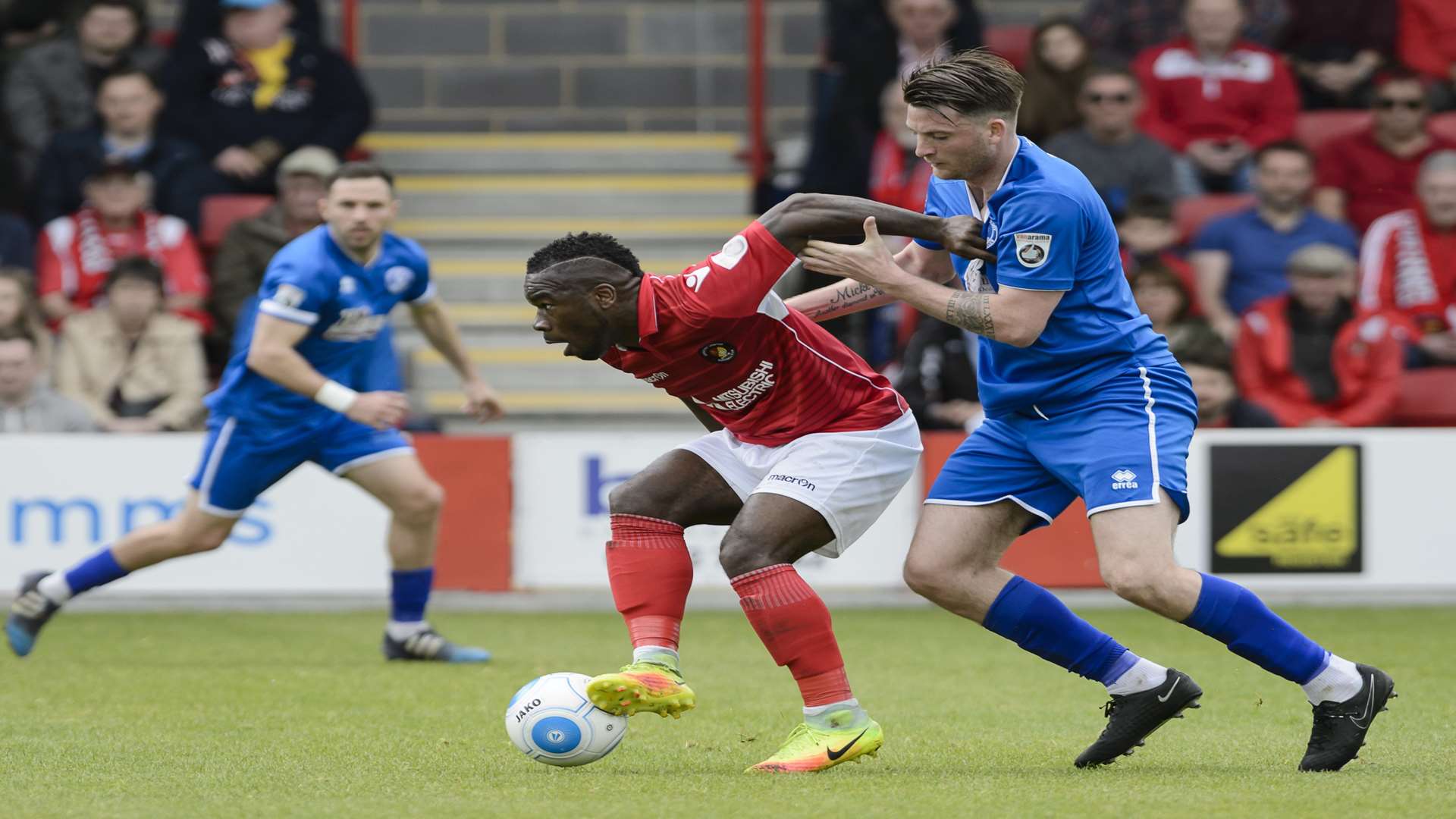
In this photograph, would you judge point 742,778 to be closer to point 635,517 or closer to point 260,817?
point 635,517

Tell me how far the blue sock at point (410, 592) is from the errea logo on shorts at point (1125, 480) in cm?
370

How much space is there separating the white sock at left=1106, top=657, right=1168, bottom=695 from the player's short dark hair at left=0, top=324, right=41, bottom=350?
6.89 meters

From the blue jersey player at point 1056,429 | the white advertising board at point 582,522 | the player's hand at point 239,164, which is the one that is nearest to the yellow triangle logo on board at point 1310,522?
the white advertising board at point 582,522

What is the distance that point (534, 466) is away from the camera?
9.92 meters

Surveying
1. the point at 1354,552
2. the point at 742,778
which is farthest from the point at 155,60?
the point at 742,778

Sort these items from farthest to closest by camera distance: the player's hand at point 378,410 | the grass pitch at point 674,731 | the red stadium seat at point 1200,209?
the red stadium seat at point 1200,209 → the player's hand at point 378,410 → the grass pitch at point 674,731

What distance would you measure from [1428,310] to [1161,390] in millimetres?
6649

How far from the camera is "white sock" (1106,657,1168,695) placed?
5.12m

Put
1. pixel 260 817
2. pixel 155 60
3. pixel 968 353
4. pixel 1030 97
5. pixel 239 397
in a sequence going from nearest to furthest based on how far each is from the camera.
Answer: pixel 260 817
pixel 239 397
pixel 968 353
pixel 1030 97
pixel 155 60

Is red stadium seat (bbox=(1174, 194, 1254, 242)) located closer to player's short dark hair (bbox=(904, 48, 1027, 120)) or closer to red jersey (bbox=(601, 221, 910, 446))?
red jersey (bbox=(601, 221, 910, 446))

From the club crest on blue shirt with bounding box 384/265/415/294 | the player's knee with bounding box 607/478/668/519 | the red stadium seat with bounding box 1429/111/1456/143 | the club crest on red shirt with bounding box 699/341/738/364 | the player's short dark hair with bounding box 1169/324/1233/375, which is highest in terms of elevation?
the red stadium seat with bounding box 1429/111/1456/143

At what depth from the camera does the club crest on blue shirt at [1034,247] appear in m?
4.76

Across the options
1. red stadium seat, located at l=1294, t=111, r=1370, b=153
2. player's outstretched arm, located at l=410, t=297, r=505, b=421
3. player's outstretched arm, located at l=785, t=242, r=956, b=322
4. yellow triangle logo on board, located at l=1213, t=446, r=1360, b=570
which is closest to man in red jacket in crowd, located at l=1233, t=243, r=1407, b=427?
yellow triangle logo on board, located at l=1213, t=446, r=1360, b=570

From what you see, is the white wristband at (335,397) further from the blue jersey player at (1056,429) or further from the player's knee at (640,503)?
the blue jersey player at (1056,429)
